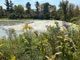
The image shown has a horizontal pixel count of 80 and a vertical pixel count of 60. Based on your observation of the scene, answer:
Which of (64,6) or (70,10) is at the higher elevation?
(64,6)

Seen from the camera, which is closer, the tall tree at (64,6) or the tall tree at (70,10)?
the tall tree at (64,6)

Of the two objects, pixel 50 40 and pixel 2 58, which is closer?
pixel 2 58

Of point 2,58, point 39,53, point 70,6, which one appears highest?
point 70,6

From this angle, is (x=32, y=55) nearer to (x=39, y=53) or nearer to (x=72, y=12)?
(x=39, y=53)

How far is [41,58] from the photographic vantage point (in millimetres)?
1115

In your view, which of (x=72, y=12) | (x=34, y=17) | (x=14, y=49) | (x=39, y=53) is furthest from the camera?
(x=34, y=17)

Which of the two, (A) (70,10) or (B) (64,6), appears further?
(A) (70,10)

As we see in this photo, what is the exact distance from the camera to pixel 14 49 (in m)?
1.49

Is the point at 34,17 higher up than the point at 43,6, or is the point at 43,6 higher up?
the point at 43,6

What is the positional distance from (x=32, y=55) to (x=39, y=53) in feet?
0.27

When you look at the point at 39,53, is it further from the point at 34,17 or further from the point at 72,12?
the point at 34,17

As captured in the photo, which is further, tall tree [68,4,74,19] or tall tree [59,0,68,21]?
tall tree [68,4,74,19]

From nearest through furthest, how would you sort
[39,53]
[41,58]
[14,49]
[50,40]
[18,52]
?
1. [41,58]
2. [39,53]
3. [18,52]
4. [14,49]
5. [50,40]

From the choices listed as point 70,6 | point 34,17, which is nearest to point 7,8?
point 34,17
